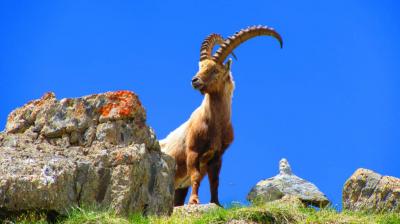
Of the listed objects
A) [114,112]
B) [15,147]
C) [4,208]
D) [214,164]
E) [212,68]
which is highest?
[212,68]

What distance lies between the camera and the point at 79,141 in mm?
10562

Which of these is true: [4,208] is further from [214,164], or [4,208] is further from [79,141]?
[214,164]

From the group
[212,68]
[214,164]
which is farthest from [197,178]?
[212,68]

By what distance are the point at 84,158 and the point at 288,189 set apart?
722cm

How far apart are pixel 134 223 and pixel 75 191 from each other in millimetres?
980

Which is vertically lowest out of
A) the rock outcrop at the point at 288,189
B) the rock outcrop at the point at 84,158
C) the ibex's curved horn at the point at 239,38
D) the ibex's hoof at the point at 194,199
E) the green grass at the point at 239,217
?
the green grass at the point at 239,217

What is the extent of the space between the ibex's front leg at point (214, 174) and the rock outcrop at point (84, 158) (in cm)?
486

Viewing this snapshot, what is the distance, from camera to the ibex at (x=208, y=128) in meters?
16.1

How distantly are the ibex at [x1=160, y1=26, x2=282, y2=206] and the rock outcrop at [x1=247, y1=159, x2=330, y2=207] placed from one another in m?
1.07

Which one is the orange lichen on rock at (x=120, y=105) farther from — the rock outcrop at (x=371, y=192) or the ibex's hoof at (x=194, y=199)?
the rock outcrop at (x=371, y=192)

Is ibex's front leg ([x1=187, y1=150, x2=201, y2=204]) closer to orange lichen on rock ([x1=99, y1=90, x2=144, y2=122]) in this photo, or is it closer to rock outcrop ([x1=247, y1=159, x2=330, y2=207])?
rock outcrop ([x1=247, y1=159, x2=330, y2=207])

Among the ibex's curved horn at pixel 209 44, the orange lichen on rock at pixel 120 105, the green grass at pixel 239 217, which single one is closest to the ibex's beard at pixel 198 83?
the ibex's curved horn at pixel 209 44

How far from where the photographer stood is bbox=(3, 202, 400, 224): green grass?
30.1 ft

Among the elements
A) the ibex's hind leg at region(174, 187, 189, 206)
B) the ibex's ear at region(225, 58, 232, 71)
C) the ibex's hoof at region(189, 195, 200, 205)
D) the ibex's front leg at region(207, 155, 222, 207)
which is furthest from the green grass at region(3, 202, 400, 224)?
the ibex's ear at region(225, 58, 232, 71)
